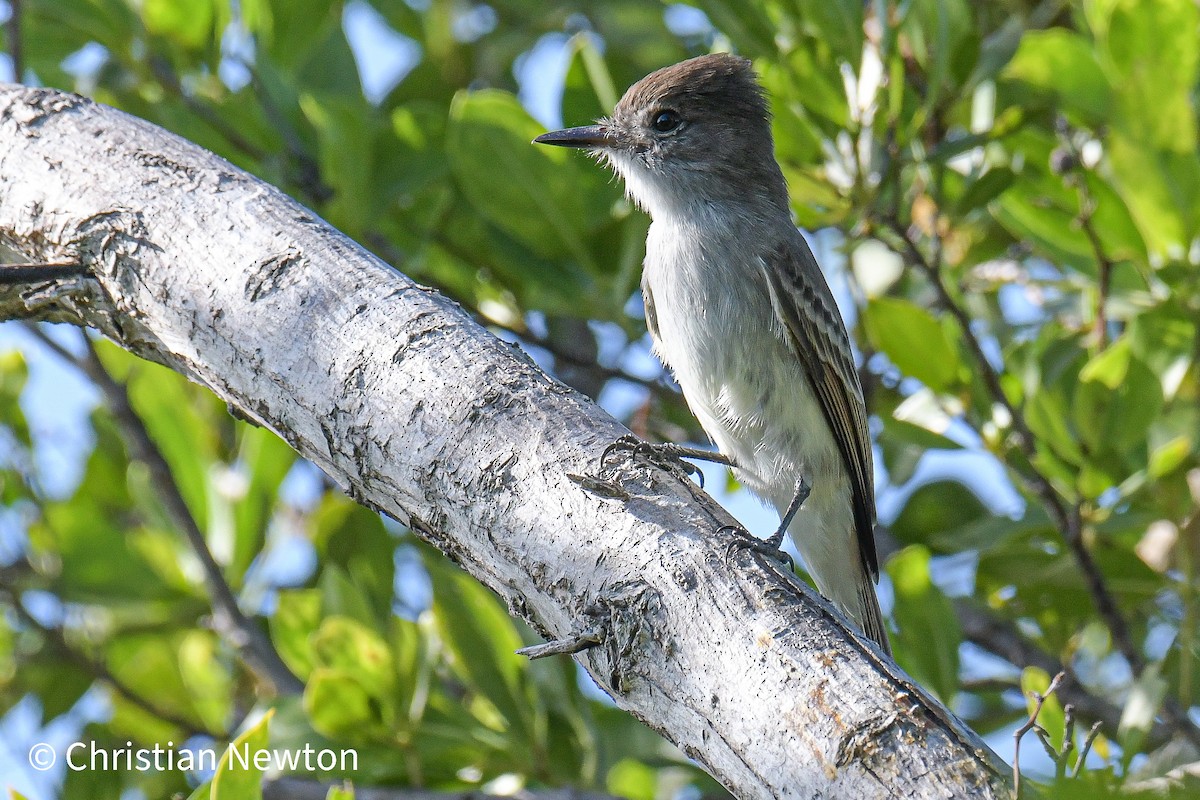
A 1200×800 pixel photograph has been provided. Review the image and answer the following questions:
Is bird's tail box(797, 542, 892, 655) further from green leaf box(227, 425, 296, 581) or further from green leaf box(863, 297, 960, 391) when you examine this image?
green leaf box(227, 425, 296, 581)

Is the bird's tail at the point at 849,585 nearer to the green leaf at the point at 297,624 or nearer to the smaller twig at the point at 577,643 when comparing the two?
the green leaf at the point at 297,624

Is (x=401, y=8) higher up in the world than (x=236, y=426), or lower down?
higher up

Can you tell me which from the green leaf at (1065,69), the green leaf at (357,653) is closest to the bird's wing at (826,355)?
the green leaf at (1065,69)

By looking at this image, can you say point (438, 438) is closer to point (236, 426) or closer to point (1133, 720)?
point (1133, 720)

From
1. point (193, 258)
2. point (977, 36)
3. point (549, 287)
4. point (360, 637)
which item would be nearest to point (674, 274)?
point (549, 287)

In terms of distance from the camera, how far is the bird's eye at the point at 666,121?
4.58m

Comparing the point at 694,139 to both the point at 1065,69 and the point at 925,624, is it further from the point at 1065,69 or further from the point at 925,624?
the point at 925,624

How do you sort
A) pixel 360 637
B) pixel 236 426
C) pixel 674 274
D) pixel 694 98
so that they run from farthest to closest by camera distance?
pixel 236 426 → pixel 694 98 → pixel 674 274 → pixel 360 637

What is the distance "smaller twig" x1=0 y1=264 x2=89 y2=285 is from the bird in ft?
5.23

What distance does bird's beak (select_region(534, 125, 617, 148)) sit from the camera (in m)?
3.91

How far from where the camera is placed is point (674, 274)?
416cm

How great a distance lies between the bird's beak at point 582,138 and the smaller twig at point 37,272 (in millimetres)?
1571

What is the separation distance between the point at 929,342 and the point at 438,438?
1791mm

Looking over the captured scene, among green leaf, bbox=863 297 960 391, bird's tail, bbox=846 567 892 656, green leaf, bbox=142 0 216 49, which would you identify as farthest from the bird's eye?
bird's tail, bbox=846 567 892 656
